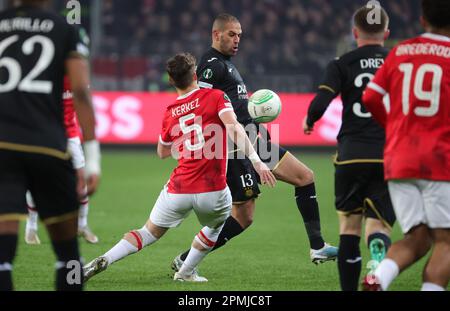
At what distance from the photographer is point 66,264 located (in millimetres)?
5012

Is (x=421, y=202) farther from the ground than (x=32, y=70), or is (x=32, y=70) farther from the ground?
(x=32, y=70)

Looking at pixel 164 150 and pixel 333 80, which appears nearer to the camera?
pixel 333 80

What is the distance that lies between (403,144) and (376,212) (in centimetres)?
104

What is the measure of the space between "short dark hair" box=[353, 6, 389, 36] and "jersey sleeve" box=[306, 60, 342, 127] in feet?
1.01

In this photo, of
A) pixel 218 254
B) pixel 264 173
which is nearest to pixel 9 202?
pixel 264 173

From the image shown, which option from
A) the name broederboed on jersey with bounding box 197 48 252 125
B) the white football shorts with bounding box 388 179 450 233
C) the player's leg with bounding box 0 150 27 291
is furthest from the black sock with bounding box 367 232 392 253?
the player's leg with bounding box 0 150 27 291

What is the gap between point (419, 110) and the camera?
17.0ft

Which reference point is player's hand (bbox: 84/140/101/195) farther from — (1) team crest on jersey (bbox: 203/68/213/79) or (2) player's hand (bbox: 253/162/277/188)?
(1) team crest on jersey (bbox: 203/68/213/79)

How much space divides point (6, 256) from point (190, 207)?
229 cm

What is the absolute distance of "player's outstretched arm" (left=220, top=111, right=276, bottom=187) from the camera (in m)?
6.39

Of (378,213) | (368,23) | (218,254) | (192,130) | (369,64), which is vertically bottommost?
(218,254)

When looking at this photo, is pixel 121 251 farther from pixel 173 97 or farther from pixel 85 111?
pixel 173 97

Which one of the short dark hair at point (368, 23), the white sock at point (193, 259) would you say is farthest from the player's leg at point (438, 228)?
the white sock at point (193, 259)
